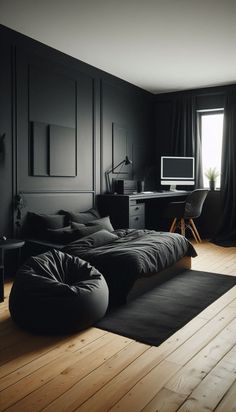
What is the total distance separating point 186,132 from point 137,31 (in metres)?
2.88

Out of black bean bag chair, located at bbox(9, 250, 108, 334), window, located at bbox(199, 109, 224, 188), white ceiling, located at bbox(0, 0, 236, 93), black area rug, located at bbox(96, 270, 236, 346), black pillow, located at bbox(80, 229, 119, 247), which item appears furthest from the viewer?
window, located at bbox(199, 109, 224, 188)

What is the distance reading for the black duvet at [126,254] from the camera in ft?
9.89

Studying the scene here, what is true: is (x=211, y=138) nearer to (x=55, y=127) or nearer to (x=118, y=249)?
(x=55, y=127)

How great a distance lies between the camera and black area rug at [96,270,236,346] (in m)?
2.50

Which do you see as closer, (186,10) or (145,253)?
(145,253)

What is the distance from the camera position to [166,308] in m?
2.94

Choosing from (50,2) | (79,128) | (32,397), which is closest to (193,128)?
(79,128)

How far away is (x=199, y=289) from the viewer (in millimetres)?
3439

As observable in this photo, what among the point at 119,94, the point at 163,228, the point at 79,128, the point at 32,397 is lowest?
the point at 32,397

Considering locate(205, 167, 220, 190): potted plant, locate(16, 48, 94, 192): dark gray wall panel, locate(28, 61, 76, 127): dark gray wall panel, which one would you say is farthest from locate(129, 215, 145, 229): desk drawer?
locate(205, 167, 220, 190): potted plant

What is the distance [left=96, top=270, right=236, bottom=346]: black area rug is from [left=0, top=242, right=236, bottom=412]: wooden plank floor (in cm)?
9

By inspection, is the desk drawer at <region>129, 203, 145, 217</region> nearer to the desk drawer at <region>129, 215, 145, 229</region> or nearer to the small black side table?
the desk drawer at <region>129, 215, 145, 229</region>

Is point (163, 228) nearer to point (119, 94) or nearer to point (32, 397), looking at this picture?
point (119, 94)

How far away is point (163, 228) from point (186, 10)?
367 centimetres
